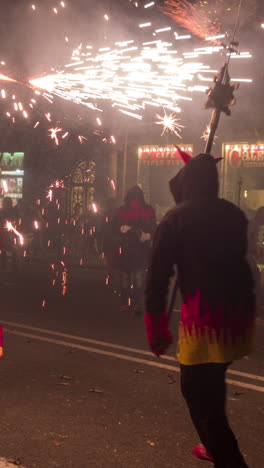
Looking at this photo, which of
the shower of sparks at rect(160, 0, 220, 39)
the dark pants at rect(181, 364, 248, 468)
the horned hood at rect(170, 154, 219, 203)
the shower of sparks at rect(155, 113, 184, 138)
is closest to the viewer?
the dark pants at rect(181, 364, 248, 468)

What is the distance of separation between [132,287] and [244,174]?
1068cm

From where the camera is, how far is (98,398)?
529 cm

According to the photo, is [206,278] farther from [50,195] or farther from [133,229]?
[50,195]

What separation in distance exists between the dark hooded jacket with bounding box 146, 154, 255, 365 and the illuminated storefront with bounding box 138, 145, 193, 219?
1785 cm

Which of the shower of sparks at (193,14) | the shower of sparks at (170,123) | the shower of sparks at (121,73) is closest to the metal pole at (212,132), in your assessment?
the shower of sparks at (121,73)

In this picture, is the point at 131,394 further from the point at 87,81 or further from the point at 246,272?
the point at 87,81

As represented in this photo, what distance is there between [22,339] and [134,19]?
9.60 metres

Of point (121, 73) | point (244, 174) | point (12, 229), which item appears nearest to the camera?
point (121, 73)

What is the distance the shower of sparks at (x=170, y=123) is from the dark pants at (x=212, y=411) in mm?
17755

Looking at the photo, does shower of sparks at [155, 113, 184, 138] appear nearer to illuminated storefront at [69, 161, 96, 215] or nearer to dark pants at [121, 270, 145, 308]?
illuminated storefront at [69, 161, 96, 215]

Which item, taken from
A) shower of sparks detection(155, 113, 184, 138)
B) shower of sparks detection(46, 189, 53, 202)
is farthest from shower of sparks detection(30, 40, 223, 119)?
shower of sparks detection(46, 189, 53, 202)

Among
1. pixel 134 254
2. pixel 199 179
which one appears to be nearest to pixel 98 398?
pixel 199 179

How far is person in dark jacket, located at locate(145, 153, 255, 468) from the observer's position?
327cm

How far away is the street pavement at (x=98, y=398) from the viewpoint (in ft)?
13.5
